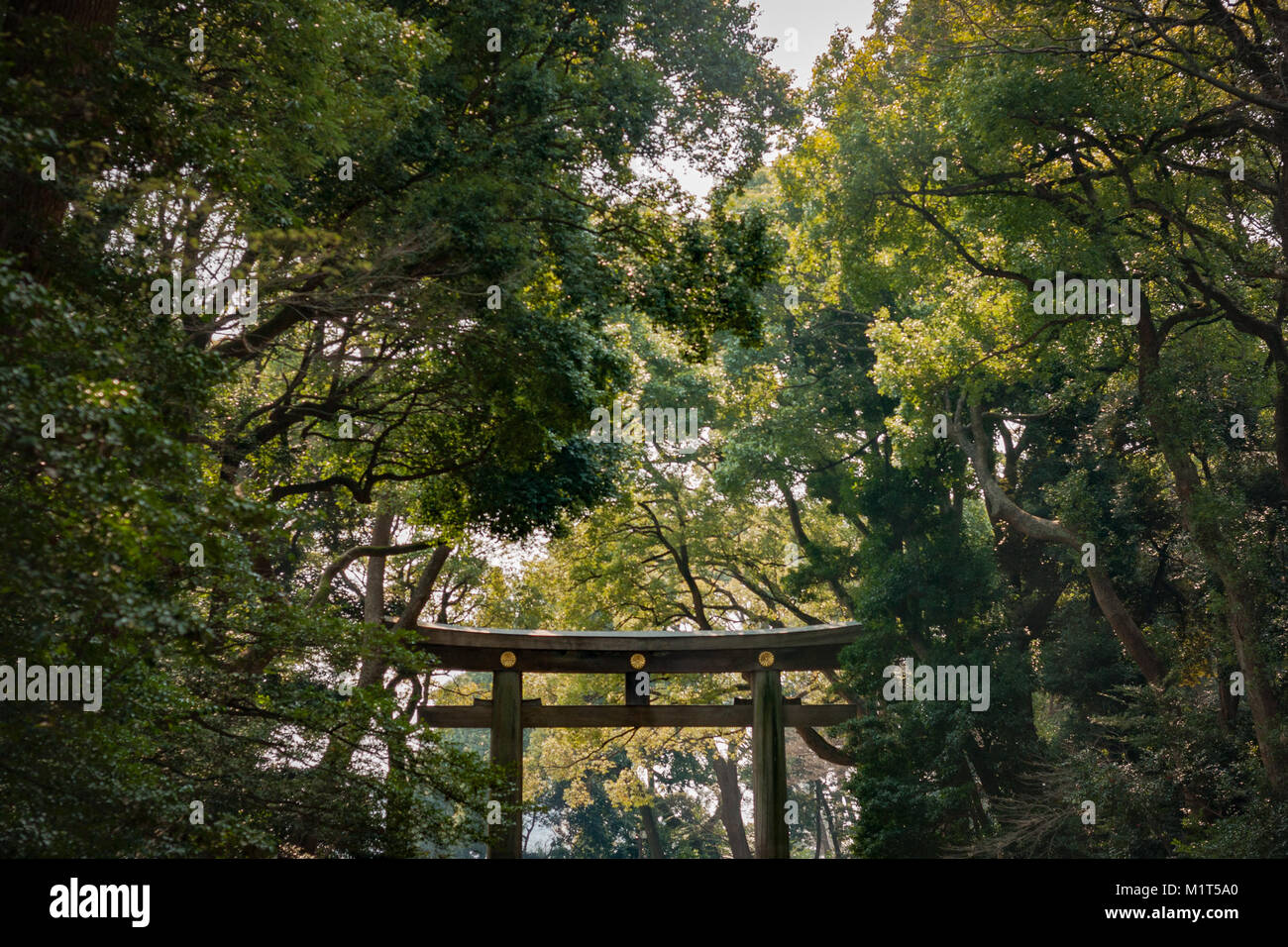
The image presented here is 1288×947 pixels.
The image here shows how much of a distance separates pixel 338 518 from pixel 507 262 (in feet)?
24.6

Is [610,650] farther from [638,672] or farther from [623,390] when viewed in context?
[623,390]

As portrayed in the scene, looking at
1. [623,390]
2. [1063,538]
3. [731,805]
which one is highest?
[623,390]

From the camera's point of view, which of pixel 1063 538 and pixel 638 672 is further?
pixel 1063 538

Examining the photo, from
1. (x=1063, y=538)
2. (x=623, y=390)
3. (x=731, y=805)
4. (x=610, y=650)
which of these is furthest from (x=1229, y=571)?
(x=731, y=805)

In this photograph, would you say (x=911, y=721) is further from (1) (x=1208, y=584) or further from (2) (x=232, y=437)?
(2) (x=232, y=437)

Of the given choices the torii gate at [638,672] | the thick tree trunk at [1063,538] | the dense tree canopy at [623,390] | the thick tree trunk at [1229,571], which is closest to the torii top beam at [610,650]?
the torii gate at [638,672]

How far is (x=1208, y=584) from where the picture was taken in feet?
36.8

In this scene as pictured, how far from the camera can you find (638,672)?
12094 millimetres

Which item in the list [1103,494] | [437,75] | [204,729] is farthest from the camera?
[1103,494]

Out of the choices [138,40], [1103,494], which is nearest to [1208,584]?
[1103,494]

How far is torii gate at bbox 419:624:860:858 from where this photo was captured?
11438 millimetres

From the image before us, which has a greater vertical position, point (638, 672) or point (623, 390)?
point (623, 390)

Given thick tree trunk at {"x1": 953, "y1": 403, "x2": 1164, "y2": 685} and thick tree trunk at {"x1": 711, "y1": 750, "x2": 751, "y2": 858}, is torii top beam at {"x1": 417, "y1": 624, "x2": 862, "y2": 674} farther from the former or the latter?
thick tree trunk at {"x1": 711, "y1": 750, "x2": 751, "y2": 858}

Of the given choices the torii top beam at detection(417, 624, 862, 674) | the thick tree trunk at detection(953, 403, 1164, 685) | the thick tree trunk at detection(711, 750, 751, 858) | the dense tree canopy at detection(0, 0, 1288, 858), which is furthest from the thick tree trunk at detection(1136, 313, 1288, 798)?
the thick tree trunk at detection(711, 750, 751, 858)
